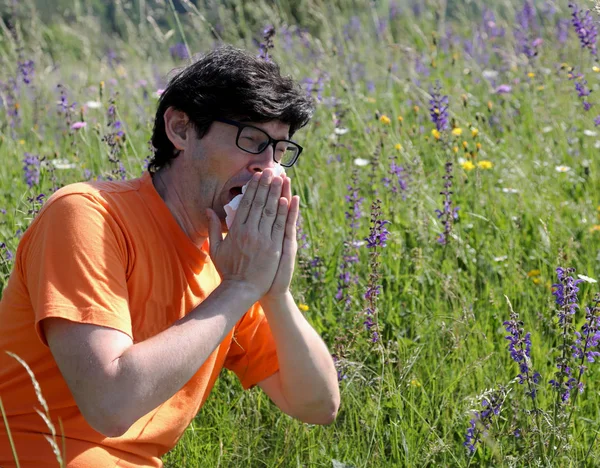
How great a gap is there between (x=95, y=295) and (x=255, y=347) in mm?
720

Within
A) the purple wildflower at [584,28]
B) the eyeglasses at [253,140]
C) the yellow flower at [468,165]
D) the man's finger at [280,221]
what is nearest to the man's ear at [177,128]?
the eyeglasses at [253,140]

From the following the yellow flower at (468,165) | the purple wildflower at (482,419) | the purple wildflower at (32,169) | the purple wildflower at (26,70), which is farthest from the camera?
the purple wildflower at (26,70)

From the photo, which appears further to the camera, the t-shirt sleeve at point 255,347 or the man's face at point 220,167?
the t-shirt sleeve at point 255,347

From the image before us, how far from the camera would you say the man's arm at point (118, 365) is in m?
1.66

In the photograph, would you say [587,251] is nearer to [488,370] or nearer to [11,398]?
[488,370]

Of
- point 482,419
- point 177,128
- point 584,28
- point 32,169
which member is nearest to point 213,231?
point 177,128

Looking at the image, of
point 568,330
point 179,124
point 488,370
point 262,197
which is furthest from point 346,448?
point 179,124

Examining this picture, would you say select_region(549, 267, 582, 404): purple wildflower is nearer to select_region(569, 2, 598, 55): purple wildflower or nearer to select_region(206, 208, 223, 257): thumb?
select_region(206, 208, 223, 257): thumb

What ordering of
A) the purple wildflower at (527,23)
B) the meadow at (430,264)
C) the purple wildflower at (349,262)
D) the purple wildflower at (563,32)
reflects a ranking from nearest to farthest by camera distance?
the meadow at (430,264) < the purple wildflower at (349,262) < the purple wildflower at (527,23) < the purple wildflower at (563,32)

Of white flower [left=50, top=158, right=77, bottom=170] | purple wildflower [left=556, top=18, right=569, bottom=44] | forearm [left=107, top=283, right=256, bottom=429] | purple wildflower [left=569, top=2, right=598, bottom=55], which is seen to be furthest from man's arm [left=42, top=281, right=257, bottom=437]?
purple wildflower [left=556, top=18, right=569, bottom=44]

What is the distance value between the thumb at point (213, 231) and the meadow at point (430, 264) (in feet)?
1.95

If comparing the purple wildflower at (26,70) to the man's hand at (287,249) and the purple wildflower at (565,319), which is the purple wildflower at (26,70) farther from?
the purple wildflower at (565,319)

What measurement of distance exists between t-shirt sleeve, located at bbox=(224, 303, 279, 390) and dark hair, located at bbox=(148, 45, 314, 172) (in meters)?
0.52

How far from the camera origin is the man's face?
6.71 feet
